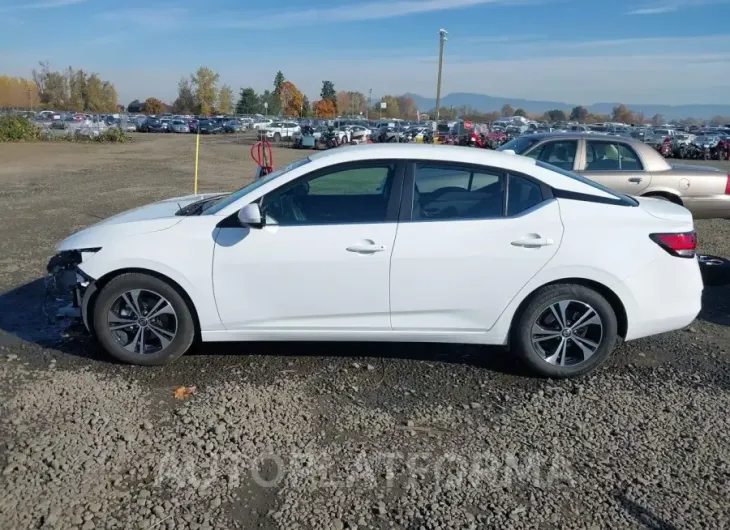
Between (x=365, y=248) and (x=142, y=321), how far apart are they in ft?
5.56

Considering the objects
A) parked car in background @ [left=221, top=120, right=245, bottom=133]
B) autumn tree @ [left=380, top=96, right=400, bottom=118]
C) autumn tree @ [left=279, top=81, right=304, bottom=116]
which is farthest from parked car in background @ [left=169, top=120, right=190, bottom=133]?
autumn tree @ [left=380, top=96, right=400, bottom=118]

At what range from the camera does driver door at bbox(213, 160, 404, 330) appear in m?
4.58

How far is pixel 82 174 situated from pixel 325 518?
1938cm

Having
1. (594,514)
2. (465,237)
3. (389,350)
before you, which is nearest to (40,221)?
(389,350)

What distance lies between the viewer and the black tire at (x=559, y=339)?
466 centimetres

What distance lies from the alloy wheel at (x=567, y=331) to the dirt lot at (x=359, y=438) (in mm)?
235

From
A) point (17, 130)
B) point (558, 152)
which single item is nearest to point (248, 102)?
point (17, 130)

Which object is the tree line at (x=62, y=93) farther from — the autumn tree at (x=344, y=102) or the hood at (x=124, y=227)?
the hood at (x=124, y=227)

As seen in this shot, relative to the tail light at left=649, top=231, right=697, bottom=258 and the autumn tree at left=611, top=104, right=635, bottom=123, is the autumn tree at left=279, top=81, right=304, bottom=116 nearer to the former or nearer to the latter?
the autumn tree at left=611, top=104, right=635, bottom=123

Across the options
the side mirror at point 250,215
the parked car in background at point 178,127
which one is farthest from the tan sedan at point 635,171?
the parked car in background at point 178,127

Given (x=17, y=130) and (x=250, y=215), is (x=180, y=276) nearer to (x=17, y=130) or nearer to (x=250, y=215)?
(x=250, y=215)

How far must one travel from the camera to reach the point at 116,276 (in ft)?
15.6

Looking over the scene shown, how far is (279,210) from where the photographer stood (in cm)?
471

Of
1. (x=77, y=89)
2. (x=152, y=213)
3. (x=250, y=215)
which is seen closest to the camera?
(x=250, y=215)
